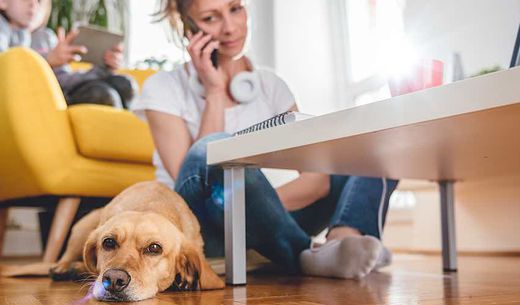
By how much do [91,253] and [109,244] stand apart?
3.5 inches

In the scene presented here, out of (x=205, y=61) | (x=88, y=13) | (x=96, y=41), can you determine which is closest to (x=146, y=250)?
(x=205, y=61)

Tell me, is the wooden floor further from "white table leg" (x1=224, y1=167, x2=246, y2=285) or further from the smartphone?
the smartphone

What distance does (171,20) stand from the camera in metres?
1.63

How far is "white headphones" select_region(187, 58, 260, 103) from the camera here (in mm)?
1562

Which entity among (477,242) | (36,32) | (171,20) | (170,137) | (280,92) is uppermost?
(36,32)

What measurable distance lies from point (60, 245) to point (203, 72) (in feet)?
2.32

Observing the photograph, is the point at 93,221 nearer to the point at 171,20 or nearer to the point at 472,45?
the point at 171,20

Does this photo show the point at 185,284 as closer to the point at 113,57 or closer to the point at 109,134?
the point at 109,134

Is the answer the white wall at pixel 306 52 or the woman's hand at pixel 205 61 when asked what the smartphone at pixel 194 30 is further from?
the white wall at pixel 306 52

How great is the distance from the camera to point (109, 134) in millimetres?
2035

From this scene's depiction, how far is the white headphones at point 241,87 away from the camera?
1.56m

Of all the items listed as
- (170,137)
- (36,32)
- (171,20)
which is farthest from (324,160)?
(36,32)

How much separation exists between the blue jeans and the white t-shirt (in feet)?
0.67

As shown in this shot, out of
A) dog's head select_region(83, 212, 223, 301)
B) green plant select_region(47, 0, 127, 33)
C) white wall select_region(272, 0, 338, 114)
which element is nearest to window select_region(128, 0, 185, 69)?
green plant select_region(47, 0, 127, 33)
